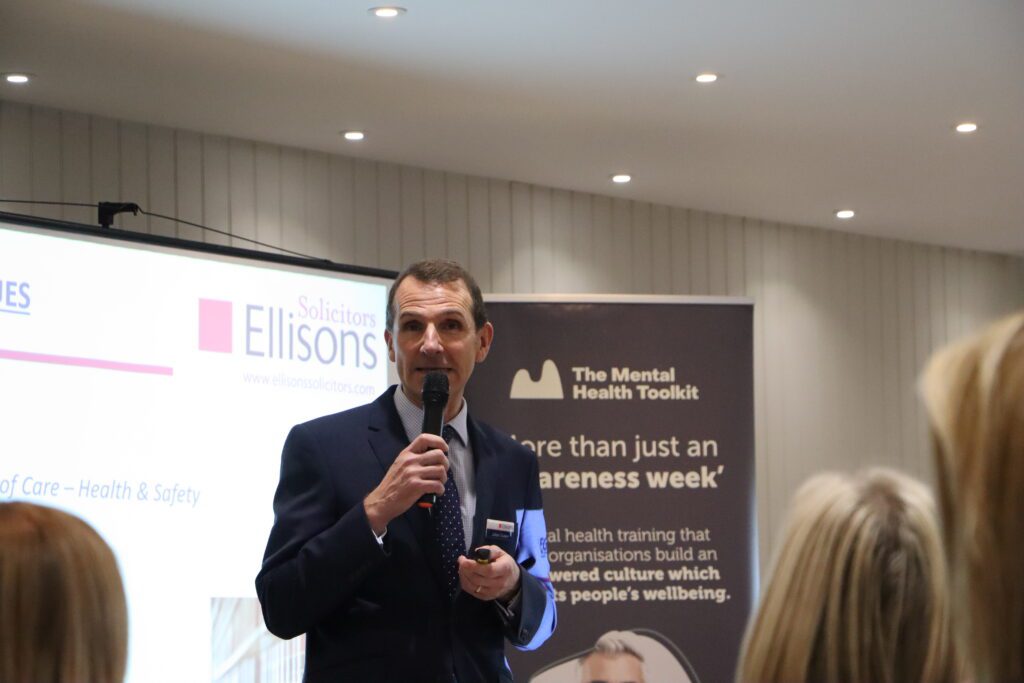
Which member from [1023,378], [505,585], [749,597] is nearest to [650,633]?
[749,597]

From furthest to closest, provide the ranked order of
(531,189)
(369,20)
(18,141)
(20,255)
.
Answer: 1. (531,189)
2. (18,141)
3. (369,20)
4. (20,255)

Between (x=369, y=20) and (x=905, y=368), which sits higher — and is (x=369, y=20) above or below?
above

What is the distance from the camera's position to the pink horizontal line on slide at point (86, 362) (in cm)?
461

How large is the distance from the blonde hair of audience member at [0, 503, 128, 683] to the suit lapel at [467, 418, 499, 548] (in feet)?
4.21

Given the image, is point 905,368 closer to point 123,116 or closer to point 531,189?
point 531,189

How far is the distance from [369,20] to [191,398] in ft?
4.93

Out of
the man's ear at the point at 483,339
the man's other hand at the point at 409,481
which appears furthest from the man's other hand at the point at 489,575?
the man's ear at the point at 483,339

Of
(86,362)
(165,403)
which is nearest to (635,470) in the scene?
(165,403)

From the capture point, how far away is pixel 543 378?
20.2ft

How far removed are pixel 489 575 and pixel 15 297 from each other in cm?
286

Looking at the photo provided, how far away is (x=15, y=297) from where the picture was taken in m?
4.60

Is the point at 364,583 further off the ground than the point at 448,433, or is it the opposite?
the point at 448,433

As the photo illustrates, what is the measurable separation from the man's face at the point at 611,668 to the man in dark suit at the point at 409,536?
3494mm

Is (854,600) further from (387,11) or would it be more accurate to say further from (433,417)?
(387,11)
